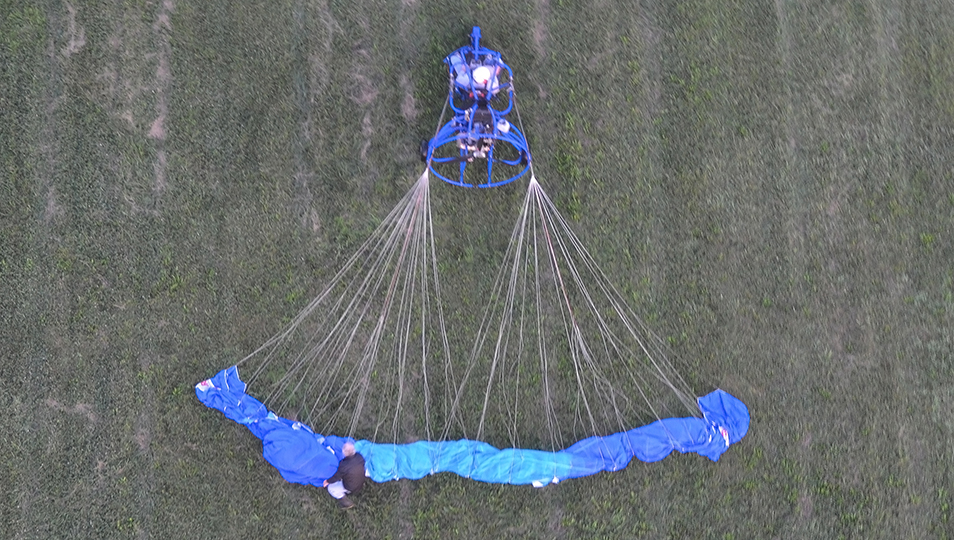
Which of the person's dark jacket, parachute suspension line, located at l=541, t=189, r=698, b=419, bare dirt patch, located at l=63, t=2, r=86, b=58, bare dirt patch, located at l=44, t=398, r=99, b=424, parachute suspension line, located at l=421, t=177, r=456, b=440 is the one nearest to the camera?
the person's dark jacket

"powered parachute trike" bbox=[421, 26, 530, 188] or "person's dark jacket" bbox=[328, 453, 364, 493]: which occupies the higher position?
"powered parachute trike" bbox=[421, 26, 530, 188]

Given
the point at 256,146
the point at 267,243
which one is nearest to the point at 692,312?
the point at 267,243

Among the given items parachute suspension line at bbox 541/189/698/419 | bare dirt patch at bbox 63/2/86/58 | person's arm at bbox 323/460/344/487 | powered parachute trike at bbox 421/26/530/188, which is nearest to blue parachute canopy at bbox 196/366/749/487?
person's arm at bbox 323/460/344/487

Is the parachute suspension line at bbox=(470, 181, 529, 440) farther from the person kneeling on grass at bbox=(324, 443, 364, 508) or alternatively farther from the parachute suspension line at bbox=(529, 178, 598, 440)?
the person kneeling on grass at bbox=(324, 443, 364, 508)

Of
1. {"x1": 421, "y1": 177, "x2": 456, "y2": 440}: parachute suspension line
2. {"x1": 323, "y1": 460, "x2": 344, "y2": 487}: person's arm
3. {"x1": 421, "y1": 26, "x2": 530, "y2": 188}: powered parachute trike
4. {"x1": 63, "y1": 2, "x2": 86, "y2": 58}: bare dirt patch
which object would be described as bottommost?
{"x1": 323, "y1": 460, "x2": 344, "y2": 487}: person's arm

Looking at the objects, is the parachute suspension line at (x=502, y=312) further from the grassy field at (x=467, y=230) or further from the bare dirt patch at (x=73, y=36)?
the bare dirt patch at (x=73, y=36)

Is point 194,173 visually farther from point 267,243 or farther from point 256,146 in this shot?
point 267,243
